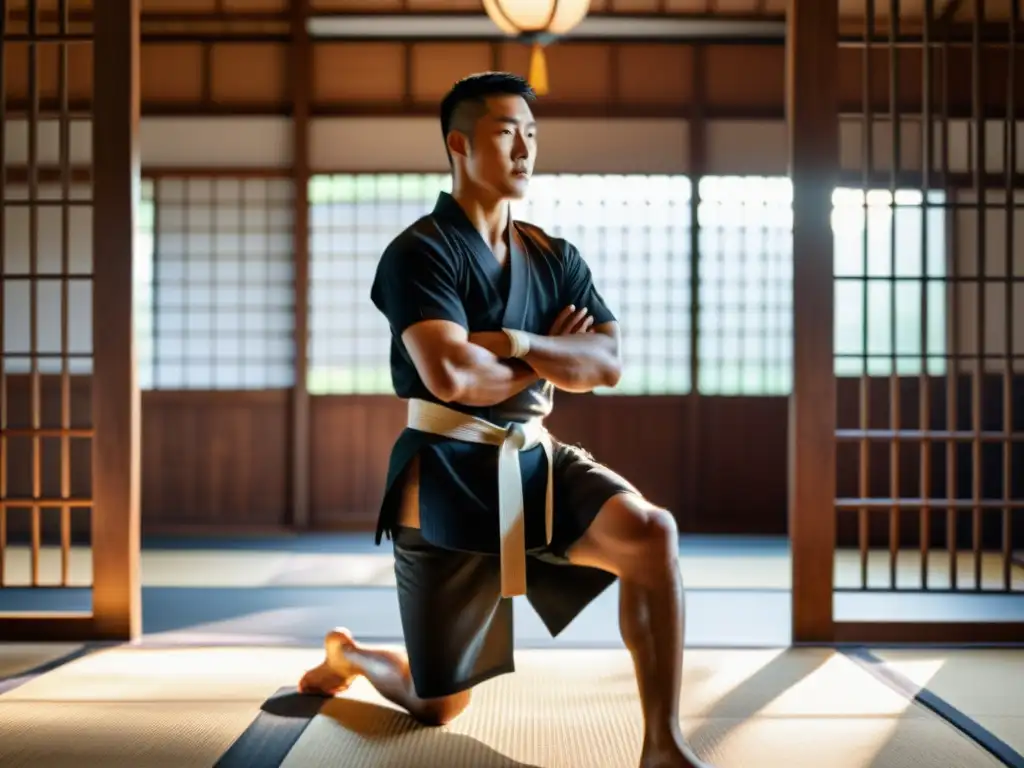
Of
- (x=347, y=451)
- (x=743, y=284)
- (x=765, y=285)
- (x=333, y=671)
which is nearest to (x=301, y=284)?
(x=347, y=451)

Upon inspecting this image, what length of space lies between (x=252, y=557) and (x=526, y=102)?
3615mm

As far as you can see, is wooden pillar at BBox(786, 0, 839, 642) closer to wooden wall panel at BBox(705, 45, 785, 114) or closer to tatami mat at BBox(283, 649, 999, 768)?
tatami mat at BBox(283, 649, 999, 768)

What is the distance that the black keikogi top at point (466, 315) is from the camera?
85.0 inches

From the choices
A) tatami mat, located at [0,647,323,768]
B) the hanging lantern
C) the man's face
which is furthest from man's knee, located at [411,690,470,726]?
the hanging lantern

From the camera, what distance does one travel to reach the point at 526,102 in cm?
225

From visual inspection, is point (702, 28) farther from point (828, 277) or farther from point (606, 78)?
point (828, 277)

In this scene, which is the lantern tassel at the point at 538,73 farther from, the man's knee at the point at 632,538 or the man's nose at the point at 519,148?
the man's knee at the point at 632,538

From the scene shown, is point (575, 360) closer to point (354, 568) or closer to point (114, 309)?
point (114, 309)

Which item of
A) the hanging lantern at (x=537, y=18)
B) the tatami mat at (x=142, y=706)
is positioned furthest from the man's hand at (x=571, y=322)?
the hanging lantern at (x=537, y=18)

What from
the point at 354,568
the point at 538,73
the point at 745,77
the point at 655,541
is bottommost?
the point at 354,568

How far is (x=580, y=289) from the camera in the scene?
7.80 feet

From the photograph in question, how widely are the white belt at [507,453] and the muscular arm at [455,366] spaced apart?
97 mm

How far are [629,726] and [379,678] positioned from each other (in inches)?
22.7

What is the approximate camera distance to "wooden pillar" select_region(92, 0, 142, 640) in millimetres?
3477
